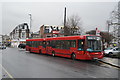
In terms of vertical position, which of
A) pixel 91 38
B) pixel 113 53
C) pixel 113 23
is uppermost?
pixel 113 23

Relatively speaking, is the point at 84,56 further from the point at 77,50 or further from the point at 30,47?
the point at 30,47

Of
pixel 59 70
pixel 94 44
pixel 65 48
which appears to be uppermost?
pixel 94 44

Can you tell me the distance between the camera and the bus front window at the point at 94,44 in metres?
17.1

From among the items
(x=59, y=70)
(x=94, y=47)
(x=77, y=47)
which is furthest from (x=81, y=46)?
(x=59, y=70)

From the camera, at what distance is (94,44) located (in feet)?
57.3

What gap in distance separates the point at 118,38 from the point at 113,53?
3.50m

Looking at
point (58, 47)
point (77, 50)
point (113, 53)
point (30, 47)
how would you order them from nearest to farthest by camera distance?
point (77, 50), point (58, 47), point (113, 53), point (30, 47)

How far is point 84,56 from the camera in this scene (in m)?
17.1

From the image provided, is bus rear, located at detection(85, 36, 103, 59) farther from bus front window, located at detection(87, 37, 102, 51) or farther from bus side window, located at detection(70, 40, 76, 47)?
bus side window, located at detection(70, 40, 76, 47)

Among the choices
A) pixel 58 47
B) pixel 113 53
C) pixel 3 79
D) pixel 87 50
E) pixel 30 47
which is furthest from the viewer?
pixel 30 47


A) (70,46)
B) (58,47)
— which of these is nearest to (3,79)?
(70,46)

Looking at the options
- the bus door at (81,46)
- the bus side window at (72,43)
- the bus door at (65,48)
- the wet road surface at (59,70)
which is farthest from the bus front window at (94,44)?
the bus door at (65,48)

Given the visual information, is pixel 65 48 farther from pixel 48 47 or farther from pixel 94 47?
pixel 48 47

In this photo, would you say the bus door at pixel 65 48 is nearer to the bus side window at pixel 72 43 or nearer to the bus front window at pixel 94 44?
the bus side window at pixel 72 43
